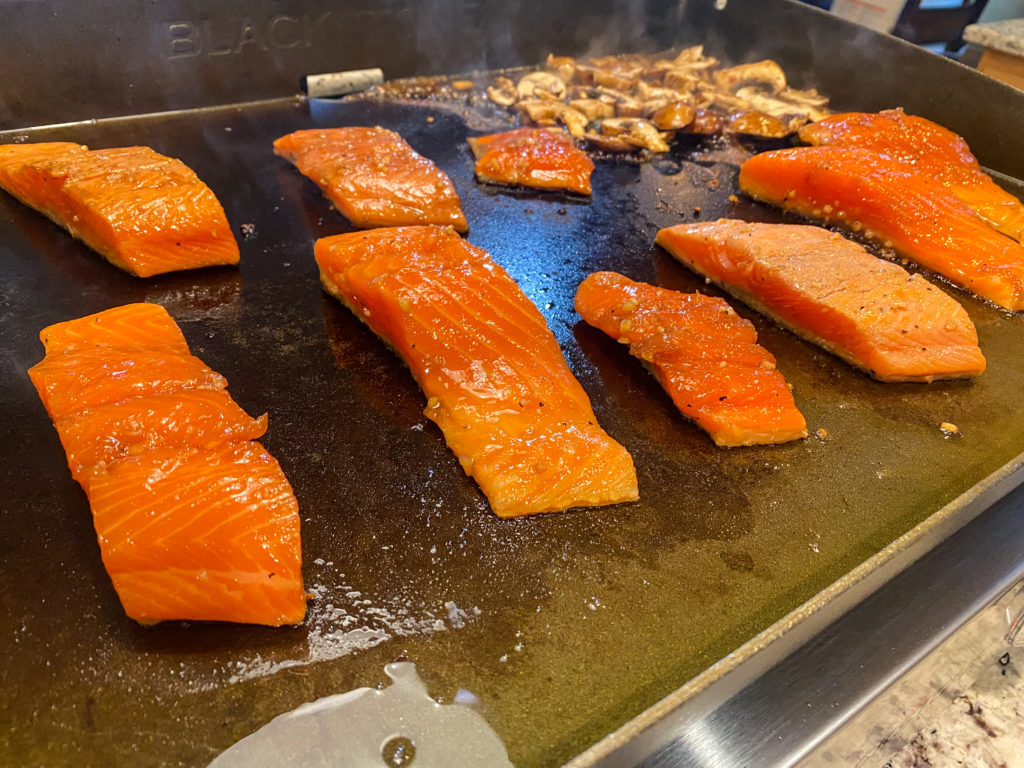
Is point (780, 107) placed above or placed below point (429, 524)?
above

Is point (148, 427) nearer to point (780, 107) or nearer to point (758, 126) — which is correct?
point (758, 126)

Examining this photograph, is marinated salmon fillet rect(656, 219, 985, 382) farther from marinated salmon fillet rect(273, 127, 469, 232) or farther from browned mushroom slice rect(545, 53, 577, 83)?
browned mushroom slice rect(545, 53, 577, 83)

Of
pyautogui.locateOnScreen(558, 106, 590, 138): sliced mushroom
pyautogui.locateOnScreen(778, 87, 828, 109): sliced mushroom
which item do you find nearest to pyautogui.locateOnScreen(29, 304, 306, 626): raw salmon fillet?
pyautogui.locateOnScreen(558, 106, 590, 138): sliced mushroom

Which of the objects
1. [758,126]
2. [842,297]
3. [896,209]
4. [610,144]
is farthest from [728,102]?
[842,297]

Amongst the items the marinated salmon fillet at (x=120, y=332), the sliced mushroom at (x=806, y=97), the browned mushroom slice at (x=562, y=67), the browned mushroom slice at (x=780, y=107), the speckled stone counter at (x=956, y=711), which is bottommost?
the speckled stone counter at (x=956, y=711)

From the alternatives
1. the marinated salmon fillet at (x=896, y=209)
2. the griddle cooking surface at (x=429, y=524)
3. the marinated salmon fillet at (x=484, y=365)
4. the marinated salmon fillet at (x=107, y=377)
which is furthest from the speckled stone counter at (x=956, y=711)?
the marinated salmon fillet at (x=107, y=377)

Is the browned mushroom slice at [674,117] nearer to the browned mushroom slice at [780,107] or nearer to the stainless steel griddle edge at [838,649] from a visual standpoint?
the browned mushroom slice at [780,107]
